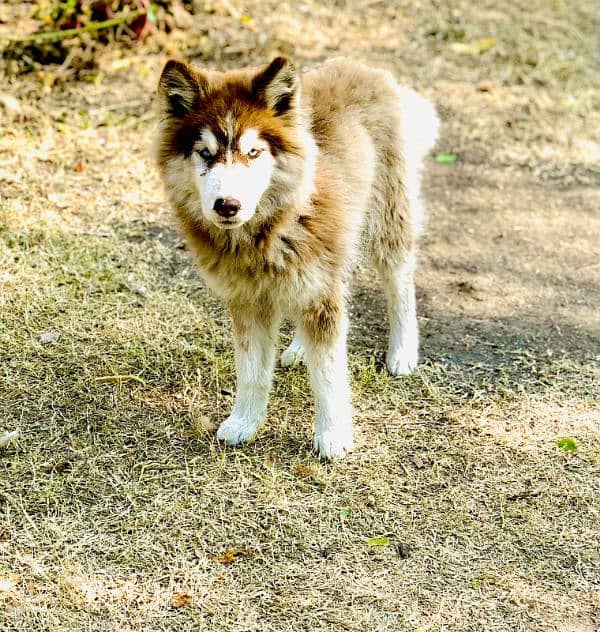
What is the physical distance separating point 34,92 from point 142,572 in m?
4.62

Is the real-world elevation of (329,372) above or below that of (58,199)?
above

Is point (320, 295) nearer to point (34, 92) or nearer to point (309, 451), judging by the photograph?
point (309, 451)

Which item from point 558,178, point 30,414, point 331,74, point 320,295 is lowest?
point 30,414

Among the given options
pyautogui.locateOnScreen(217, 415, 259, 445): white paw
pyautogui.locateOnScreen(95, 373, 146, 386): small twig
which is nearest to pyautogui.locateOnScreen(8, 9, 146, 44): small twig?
pyautogui.locateOnScreen(95, 373, 146, 386): small twig

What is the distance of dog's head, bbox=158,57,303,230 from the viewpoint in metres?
3.51

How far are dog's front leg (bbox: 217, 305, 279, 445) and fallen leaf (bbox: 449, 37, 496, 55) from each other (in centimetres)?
491

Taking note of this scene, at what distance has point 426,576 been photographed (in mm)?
3633

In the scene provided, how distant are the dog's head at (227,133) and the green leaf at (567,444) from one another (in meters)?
1.91

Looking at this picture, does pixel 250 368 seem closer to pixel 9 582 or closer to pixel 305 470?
pixel 305 470

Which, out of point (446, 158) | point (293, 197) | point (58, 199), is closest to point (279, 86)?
point (293, 197)

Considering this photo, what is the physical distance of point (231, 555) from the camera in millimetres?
3705

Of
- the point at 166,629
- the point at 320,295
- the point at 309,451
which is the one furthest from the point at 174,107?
the point at 166,629

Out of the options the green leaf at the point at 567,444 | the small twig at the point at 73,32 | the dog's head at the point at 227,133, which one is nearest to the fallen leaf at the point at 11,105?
the small twig at the point at 73,32

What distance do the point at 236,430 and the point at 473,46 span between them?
5.28m
